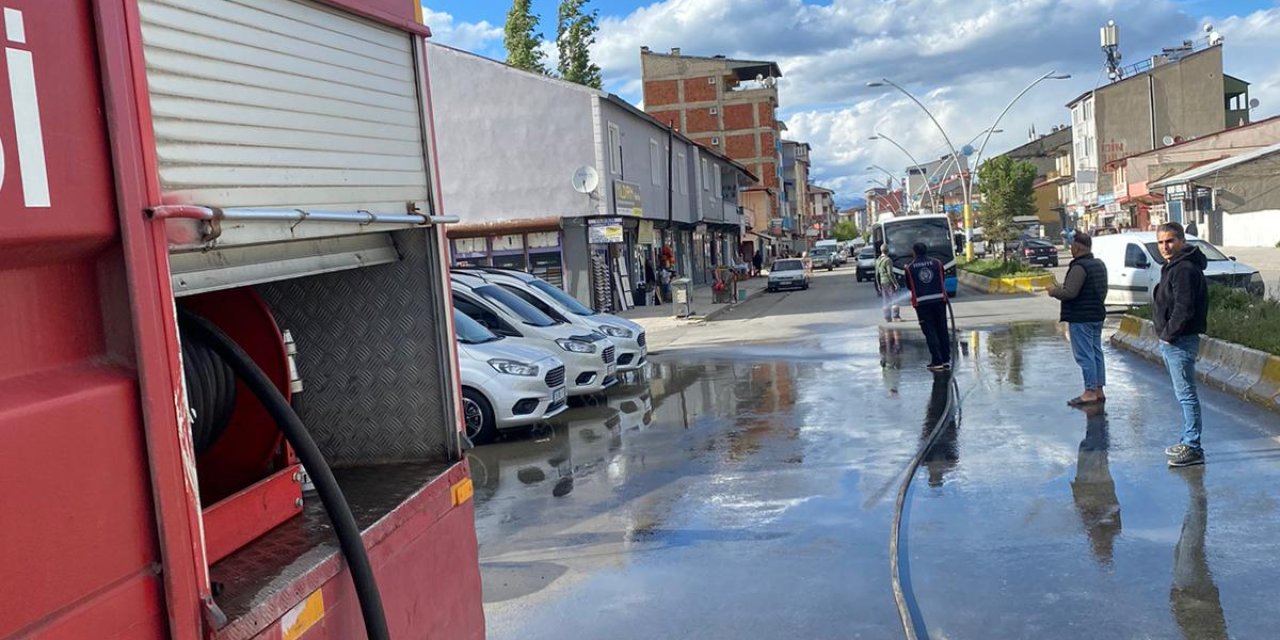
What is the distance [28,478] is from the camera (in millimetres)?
1863

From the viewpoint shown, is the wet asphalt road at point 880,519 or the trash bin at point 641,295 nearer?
the wet asphalt road at point 880,519

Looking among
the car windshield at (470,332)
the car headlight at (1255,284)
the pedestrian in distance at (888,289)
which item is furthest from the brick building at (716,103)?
the car windshield at (470,332)

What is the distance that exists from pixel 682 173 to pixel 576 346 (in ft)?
97.0

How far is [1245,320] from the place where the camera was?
40.8 feet

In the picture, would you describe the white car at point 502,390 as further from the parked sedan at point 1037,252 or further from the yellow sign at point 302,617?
the parked sedan at point 1037,252

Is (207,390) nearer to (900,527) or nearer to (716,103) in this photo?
(900,527)

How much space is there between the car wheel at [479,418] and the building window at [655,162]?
2630 cm

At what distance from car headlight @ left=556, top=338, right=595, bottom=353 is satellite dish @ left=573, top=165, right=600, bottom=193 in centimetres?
1620

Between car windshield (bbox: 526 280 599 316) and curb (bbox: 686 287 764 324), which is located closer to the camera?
car windshield (bbox: 526 280 599 316)

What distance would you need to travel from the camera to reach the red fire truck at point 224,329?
1963mm

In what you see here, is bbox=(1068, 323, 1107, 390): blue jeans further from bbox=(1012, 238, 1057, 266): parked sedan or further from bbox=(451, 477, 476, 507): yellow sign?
bbox=(1012, 238, 1057, 266): parked sedan

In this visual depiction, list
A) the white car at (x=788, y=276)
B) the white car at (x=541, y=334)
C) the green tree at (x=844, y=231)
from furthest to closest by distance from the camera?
the green tree at (x=844, y=231) → the white car at (x=788, y=276) → the white car at (x=541, y=334)

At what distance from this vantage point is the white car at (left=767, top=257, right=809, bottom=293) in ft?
139

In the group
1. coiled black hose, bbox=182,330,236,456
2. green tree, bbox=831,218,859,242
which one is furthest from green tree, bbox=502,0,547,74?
green tree, bbox=831,218,859,242
